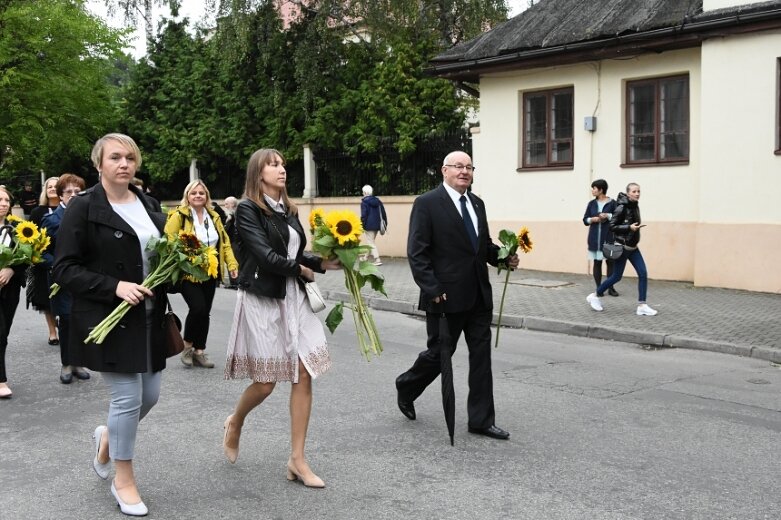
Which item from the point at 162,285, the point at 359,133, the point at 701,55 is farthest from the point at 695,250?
the point at 162,285

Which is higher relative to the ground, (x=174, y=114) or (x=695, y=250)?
(x=174, y=114)

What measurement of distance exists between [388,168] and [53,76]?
11.9 m

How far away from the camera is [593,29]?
52.3 ft

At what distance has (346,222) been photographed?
200 inches

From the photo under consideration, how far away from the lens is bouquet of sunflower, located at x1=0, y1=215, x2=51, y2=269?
7312 mm

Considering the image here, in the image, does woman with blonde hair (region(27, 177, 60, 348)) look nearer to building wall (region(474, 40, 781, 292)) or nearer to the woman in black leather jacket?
the woman in black leather jacket

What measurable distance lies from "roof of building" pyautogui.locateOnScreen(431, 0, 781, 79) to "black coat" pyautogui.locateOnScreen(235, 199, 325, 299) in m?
10.8

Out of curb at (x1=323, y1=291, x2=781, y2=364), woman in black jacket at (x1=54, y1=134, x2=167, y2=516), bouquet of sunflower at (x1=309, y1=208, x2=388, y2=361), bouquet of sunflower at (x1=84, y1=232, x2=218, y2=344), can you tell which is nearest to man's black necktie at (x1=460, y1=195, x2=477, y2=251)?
bouquet of sunflower at (x1=309, y1=208, x2=388, y2=361)

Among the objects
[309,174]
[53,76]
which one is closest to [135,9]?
[53,76]

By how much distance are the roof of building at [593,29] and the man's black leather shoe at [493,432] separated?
984cm

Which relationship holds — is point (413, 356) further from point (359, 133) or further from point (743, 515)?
point (359, 133)

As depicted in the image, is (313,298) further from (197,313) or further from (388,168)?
(388,168)

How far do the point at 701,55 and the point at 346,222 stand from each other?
1136 cm

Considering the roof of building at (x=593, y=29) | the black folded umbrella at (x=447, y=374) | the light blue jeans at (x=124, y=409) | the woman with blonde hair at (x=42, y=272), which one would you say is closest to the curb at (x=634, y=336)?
the black folded umbrella at (x=447, y=374)
